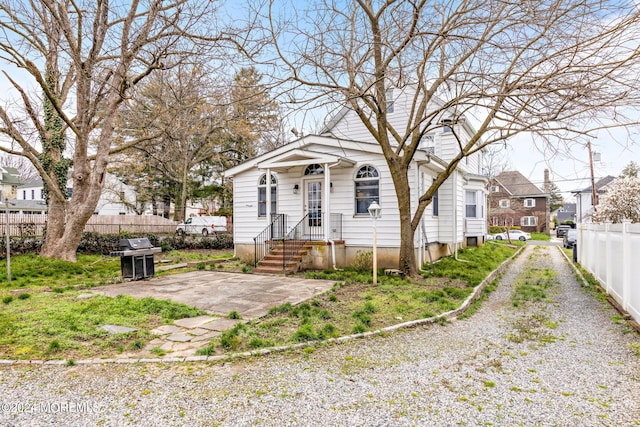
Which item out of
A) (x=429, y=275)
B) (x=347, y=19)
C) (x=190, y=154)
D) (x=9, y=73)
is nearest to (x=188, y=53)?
(x=347, y=19)

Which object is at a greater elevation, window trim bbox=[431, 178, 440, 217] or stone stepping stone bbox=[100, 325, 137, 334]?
window trim bbox=[431, 178, 440, 217]

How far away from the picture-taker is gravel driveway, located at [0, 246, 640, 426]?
2.97 m

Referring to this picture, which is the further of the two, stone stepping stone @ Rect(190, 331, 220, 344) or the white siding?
the white siding

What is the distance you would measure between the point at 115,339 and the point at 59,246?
30.5 feet

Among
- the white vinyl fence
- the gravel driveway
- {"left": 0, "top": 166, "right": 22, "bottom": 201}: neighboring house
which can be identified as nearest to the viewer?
the gravel driveway

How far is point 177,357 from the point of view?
13.8 ft

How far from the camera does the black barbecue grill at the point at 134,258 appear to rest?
31.1 ft

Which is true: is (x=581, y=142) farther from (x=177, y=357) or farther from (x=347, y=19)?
(x=177, y=357)

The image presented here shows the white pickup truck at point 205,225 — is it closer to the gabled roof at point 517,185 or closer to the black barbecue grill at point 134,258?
the black barbecue grill at point 134,258

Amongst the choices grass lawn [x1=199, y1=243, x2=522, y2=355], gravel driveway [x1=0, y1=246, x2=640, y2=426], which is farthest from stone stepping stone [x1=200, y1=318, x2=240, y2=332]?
gravel driveway [x1=0, y1=246, x2=640, y2=426]

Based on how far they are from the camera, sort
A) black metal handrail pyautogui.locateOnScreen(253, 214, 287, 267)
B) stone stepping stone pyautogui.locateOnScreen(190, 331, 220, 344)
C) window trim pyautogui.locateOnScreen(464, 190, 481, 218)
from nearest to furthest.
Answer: stone stepping stone pyautogui.locateOnScreen(190, 331, 220, 344)
black metal handrail pyautogui.locateOnScreen(253, 214, 287, 267)
window trim pyautogui.locateOnScreen(464, 190, 481, 218)

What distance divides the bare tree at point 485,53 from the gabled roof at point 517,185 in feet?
120

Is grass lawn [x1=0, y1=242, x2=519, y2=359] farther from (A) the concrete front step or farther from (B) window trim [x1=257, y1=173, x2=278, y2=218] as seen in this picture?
(B) window trim [x1=257, y1=173, x2=278, y2=218]

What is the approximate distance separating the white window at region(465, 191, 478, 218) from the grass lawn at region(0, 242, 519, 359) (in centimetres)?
765
